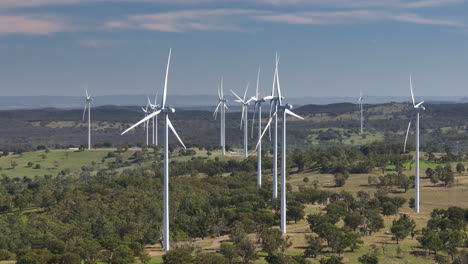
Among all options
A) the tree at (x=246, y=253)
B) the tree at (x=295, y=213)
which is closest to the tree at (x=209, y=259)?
the tree at (x=246, y=253)

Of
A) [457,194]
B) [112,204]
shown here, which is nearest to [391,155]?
[457,194]

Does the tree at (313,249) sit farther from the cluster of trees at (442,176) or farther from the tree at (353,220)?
the cluster of trees at (442,176)

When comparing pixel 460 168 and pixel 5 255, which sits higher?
pixel 460 168

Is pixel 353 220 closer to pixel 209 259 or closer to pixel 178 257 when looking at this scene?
pixel 209 259

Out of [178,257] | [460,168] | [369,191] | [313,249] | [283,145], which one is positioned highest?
[283,145]

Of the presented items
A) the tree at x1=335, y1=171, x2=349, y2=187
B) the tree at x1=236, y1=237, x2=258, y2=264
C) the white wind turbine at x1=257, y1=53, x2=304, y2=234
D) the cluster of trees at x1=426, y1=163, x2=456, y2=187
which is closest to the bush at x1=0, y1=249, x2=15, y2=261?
the tree at x1=236, y1=237, x2=258, y2=264

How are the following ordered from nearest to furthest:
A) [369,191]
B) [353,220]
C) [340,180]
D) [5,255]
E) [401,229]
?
[5,255], [401,229], [353,220], [369,191], [340,180]

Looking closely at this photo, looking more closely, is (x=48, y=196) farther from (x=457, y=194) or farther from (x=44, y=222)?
(x=457, y=194)

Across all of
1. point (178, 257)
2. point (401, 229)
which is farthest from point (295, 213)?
point (178, 257)

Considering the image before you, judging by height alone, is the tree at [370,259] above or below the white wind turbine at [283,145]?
below

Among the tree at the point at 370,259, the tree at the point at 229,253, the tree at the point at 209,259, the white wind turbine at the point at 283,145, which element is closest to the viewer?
the tree at the point at 209,259

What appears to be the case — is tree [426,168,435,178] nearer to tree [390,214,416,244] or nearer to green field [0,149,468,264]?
green field [0,149,468,264]

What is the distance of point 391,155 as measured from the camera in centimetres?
17012

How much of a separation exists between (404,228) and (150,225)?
1301 inches
